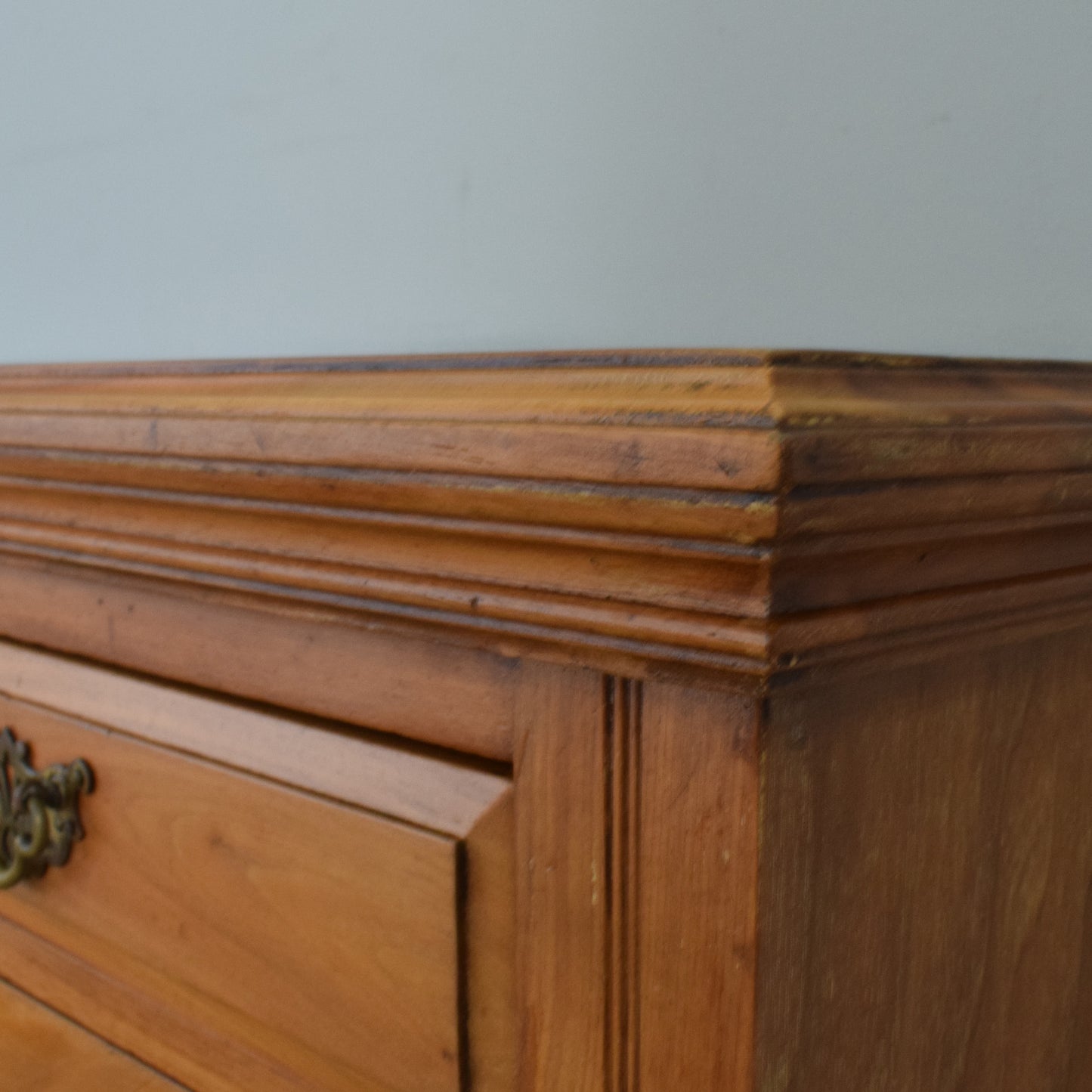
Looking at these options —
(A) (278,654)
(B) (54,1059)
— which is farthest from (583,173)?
(B) (54,1059)

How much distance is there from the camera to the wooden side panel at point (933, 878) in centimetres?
29

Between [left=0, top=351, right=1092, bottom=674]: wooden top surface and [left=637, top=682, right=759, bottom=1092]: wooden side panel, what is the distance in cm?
2

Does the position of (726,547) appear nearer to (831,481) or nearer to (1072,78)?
(831,481)

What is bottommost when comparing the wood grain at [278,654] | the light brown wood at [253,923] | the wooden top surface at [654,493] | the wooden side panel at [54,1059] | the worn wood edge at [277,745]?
the wooden side panel at [54,1059]

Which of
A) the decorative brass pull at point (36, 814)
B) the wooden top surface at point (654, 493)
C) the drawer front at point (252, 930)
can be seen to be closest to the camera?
the wooden top surface at point (654, 493)

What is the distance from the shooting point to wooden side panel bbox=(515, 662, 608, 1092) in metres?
0.31

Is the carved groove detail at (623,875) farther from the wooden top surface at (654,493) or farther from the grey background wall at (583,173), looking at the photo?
the grey background wall at (583,173)

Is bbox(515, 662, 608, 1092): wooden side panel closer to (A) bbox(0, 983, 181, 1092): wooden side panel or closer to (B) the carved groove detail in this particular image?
(B) the carved groove detail

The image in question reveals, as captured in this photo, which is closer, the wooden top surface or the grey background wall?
the wooden top surface

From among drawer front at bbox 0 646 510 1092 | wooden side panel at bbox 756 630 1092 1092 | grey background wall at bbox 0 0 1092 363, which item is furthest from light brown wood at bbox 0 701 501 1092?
grey background wall at bbox 0 0 1092 363

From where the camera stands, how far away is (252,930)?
0.42 meters

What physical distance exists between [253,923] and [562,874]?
159 mm

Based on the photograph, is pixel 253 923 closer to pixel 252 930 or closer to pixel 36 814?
pixel 252 930

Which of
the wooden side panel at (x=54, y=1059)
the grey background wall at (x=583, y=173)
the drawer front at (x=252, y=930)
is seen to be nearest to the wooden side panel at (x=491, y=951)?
the drawer front at (x=252, y=930)
